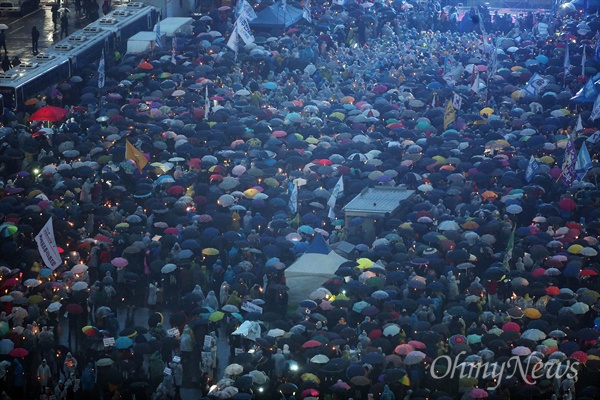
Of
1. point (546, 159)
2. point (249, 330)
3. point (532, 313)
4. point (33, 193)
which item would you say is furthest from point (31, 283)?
point (546, 159)

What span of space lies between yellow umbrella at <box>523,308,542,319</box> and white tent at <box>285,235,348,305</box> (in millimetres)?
4716

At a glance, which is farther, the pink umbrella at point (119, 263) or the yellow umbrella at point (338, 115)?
the yellow umbrella at point (338, 115)

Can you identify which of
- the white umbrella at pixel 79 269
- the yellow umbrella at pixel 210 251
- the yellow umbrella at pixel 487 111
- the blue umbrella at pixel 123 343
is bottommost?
the yellow umbrella at pixel 487 111

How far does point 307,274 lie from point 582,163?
10.0 metres

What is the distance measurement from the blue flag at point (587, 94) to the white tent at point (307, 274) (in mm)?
15389

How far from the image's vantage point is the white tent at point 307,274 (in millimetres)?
32281

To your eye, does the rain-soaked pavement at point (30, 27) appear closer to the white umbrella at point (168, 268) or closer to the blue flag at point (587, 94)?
the white umbrella at point (168, 268)

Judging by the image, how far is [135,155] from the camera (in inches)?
1495

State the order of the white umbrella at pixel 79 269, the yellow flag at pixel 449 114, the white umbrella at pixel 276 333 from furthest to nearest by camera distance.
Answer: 1. the yellow flag at pixel 449 114
2. the white umbrella at pixel 79 269
3. the white umbrella at pixel 276 333

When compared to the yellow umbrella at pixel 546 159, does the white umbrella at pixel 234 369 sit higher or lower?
higher

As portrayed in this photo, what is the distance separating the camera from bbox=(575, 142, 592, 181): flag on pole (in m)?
38.1

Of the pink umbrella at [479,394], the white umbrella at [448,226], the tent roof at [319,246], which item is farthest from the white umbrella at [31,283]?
the pink umbrella at [479,394]

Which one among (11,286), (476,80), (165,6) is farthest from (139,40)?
(11,286)

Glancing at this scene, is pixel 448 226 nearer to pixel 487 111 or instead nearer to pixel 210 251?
pixel 210 251
